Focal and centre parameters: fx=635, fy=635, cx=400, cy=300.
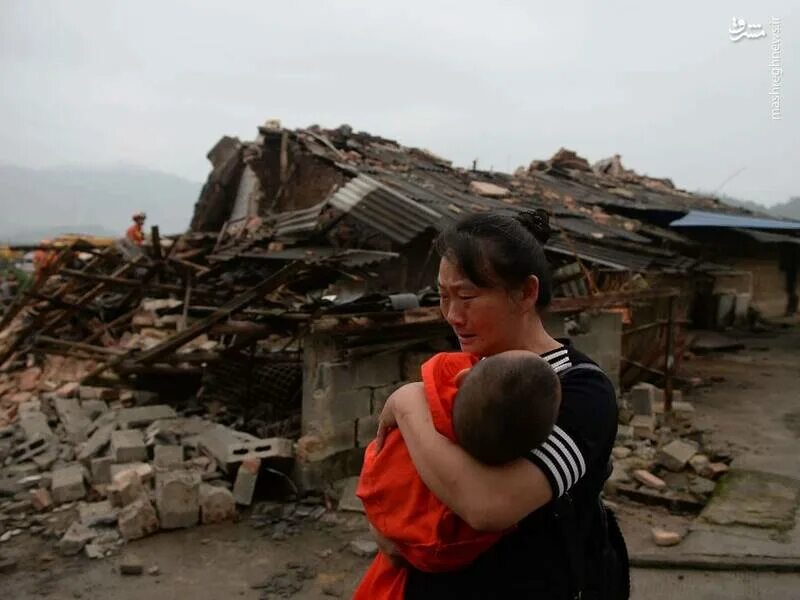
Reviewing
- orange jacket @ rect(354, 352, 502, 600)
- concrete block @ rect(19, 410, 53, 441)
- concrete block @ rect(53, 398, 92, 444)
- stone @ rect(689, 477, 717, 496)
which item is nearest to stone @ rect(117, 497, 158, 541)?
concrete block @ rect(53, 398, 92, 444)

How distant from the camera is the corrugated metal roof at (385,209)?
24.2 feet

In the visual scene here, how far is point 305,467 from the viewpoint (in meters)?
5.48

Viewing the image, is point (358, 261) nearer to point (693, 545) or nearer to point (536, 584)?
point (693, 545)

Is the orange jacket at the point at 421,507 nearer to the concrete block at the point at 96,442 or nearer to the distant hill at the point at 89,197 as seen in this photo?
the concrete block at the point at 96,442

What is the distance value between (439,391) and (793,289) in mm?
19997

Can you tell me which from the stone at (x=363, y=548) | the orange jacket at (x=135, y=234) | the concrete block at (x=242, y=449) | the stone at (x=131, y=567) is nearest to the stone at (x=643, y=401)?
the stone at (x=363, y=548)

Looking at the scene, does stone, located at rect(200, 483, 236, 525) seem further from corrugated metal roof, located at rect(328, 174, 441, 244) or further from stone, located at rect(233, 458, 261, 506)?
corrugated metal roof, located at rect(328, 174, 441, 244)

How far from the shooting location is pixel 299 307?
568cm

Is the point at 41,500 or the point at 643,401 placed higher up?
the point at 643,401

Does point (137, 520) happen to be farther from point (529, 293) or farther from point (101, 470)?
point (529, 293)

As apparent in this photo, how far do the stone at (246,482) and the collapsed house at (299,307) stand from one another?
0.33 ft

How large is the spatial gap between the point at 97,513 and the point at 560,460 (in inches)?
198

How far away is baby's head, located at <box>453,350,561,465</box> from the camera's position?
1.10m

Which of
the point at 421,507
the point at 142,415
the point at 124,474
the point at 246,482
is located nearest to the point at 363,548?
the point at 246,482
